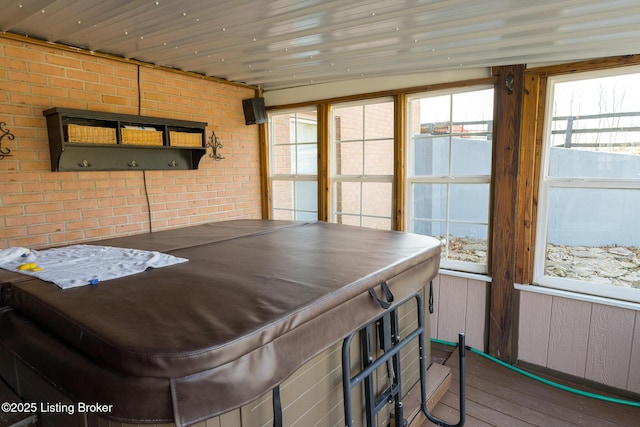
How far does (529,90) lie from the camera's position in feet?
8.89

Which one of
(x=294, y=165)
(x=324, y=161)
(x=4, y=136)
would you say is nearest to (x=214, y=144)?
(x=294, y=165)

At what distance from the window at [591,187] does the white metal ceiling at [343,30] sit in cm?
29

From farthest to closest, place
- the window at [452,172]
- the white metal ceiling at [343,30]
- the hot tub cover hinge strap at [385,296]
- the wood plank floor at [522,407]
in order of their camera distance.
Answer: the window at [452,172], the wood plank floor at [522,407], the white metal ceiling at [343,30], the hot tub cover hinge strap at [385,296]

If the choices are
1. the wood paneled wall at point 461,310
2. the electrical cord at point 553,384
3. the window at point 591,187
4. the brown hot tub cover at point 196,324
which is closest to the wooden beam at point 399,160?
the wood paneled wall at point 461,310

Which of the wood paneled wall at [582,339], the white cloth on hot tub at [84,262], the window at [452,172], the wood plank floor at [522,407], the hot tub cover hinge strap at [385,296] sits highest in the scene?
the window at [452,172]

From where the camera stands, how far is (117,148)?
3.05 metres

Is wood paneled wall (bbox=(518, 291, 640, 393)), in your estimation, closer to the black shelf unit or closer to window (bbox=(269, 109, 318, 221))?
window (bbox=(269, 109, 318, 221))

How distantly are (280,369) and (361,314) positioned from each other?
48 cm

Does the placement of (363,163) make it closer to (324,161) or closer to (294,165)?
(324,161)

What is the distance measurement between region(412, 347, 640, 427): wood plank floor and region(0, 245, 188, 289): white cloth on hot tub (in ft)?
5.53

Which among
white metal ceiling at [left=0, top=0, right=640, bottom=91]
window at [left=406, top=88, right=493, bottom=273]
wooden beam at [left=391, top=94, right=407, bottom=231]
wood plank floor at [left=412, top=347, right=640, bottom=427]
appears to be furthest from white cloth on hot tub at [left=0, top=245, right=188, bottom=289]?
window at [left=406, top=88, right=493, bottom=273]

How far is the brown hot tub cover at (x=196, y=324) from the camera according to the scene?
3.13 feet

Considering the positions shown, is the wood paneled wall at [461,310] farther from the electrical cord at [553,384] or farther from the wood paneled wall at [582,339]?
the wood paneled wall at [582,339]

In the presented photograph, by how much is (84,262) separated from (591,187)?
321cm
